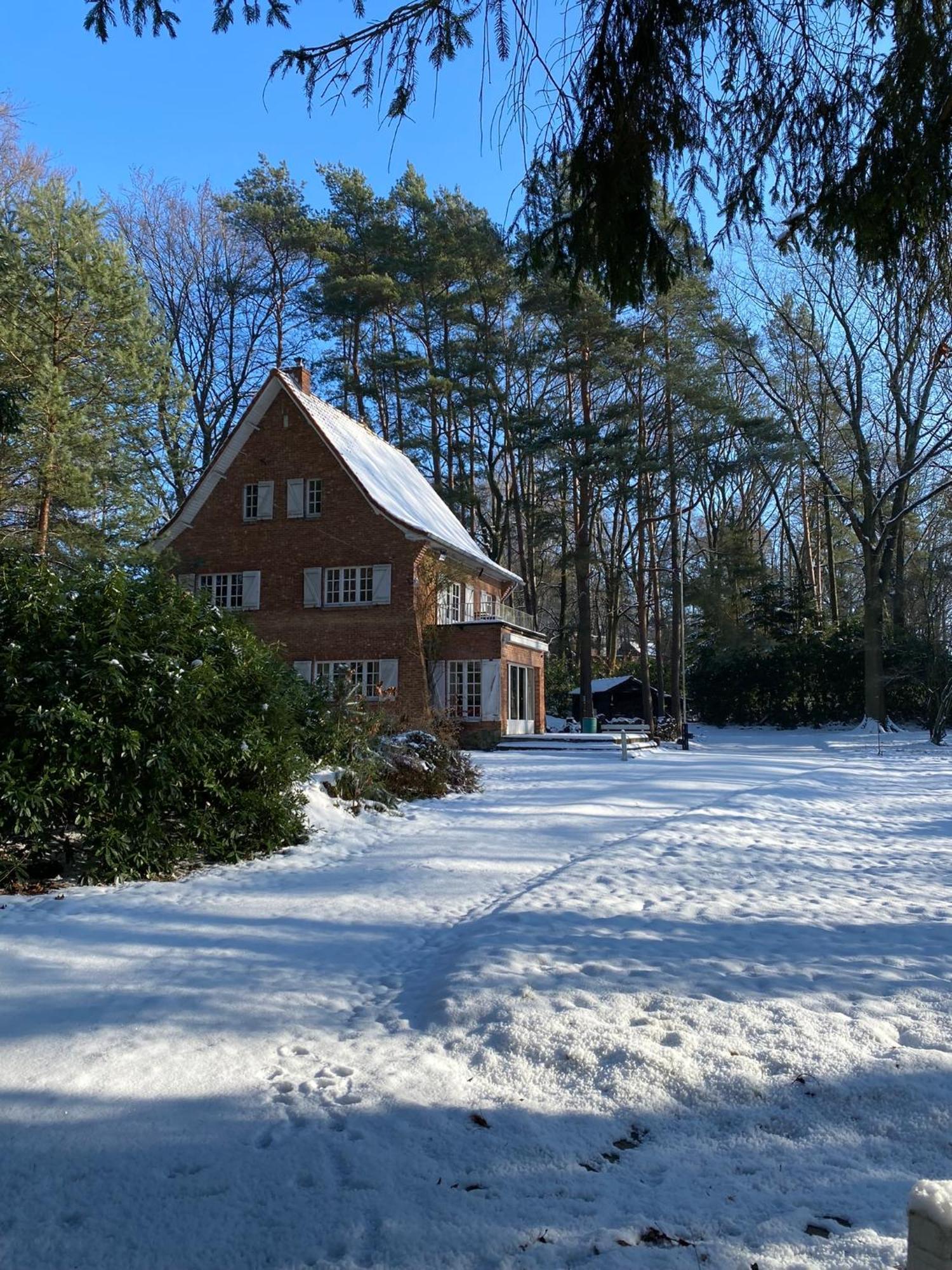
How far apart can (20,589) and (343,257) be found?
30.5 m

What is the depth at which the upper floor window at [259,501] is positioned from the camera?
27.2 metres

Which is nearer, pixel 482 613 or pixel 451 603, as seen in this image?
pixel 451 603

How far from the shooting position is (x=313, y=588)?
2652 centimetres

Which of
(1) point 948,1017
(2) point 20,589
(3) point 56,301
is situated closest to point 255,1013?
(1) point 948,1017

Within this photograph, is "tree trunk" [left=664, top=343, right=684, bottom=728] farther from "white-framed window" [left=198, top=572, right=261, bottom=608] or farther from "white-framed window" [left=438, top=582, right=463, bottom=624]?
"white-framed window" [left=198, top=572, right=261, bottom=608]

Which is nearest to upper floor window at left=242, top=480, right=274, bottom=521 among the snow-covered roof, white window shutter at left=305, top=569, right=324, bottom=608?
white window shutter at left=305, top=569, right=324, bottom=608

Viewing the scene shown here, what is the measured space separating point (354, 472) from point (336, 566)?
278cm

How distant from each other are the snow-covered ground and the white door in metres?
19.5

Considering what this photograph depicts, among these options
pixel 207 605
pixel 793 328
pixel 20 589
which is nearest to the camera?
pixel 20 589

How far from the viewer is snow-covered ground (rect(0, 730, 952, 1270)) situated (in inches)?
106

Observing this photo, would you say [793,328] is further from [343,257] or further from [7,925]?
[7,925]

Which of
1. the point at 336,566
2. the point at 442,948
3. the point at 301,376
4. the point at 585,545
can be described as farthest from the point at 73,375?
the point at 585,545

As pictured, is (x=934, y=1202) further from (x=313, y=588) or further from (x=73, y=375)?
(x=313, y=588)

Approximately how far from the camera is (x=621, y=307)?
19.4 ft
